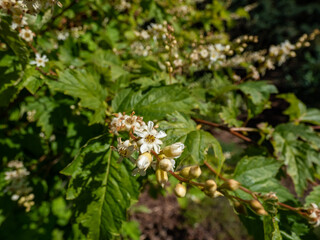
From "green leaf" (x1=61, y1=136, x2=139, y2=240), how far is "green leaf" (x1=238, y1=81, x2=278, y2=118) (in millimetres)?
1324

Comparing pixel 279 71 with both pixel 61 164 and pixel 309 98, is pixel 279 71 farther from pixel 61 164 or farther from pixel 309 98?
pixel 61 164

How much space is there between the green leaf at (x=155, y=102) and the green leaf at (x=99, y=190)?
13.2 inches

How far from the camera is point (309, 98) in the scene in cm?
893

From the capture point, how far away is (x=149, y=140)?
1062mm

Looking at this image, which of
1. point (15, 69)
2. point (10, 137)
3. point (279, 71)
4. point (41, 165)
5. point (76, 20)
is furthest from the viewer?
point (279, 71)

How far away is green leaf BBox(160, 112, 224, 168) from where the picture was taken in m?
1.26

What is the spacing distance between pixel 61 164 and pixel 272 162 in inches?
88.7

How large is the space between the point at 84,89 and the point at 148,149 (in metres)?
0.84

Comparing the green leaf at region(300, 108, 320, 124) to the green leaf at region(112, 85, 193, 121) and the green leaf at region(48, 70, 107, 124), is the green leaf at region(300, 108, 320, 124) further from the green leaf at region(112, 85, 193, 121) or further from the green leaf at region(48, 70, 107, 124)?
the green leaf at region(48, 70, 107, 124)

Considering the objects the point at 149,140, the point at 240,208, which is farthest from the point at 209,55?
the point at 240,208

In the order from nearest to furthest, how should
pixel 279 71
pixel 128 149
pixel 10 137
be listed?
pixel 128 149 < pixel 10 137 < pixel 279 71

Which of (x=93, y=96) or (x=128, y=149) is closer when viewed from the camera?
(x=128, y=149)

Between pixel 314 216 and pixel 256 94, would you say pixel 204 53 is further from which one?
pixel 314 216

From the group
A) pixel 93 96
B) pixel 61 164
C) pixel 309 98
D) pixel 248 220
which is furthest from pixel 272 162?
pixel 309 98
